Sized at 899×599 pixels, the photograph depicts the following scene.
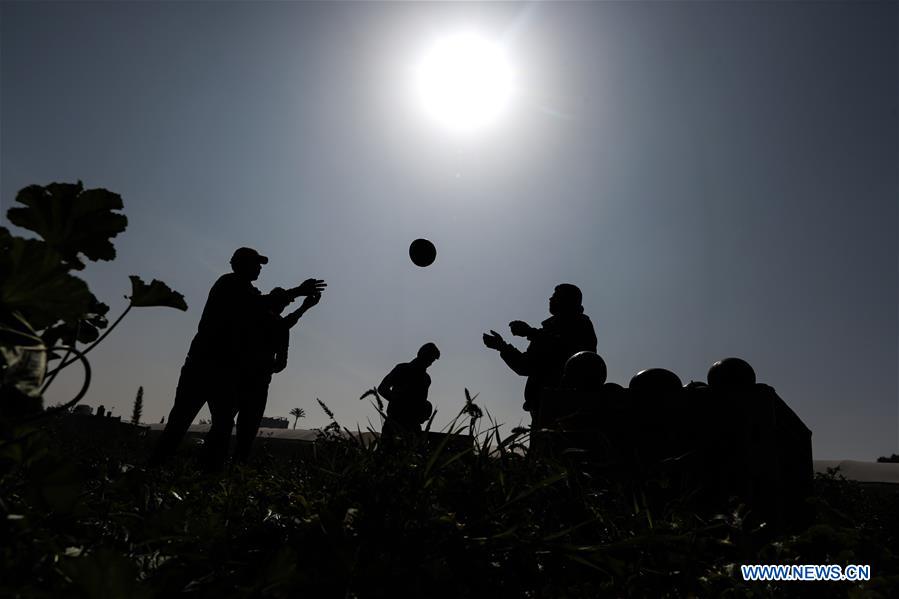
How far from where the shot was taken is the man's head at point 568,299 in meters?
6.62

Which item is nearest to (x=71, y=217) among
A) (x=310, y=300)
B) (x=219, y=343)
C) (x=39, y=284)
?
(x=39, y=284)

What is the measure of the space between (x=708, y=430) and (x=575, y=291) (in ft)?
10.2

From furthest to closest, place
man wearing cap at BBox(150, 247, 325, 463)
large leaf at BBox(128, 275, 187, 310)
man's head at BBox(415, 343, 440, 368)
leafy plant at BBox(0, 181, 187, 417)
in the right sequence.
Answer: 1. man's head at BBox(415, 343, 440, 368)
2. man wearing cap at BBox(150, 247, 325, 463)
3. large leaf at BBox(128, 275, 187, 310)
4. leafy plant at BBox(0, 181, 187, 417)

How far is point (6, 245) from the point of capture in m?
0.96

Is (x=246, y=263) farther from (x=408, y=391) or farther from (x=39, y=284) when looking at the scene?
(x=39, y=284)

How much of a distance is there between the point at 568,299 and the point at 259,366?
4.00 metres

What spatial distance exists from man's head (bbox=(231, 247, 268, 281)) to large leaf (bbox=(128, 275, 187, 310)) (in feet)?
16.7

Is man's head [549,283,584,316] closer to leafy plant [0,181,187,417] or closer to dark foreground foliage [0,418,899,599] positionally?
dark foreground foliage [0,418,899,599]

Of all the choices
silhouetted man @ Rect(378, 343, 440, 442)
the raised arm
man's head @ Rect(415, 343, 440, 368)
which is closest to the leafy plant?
the raised arm

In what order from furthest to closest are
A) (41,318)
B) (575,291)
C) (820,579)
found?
1. (575,291)
2. (820,579)
3. (41,318)

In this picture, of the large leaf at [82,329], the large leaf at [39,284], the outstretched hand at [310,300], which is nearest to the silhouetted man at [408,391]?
the outstretched hand at [310,300]

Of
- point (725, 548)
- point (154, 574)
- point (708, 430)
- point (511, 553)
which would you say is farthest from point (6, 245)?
point (708, 430)

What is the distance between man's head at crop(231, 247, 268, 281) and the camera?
5.95 m

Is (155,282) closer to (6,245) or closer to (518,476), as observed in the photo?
(6,245)
